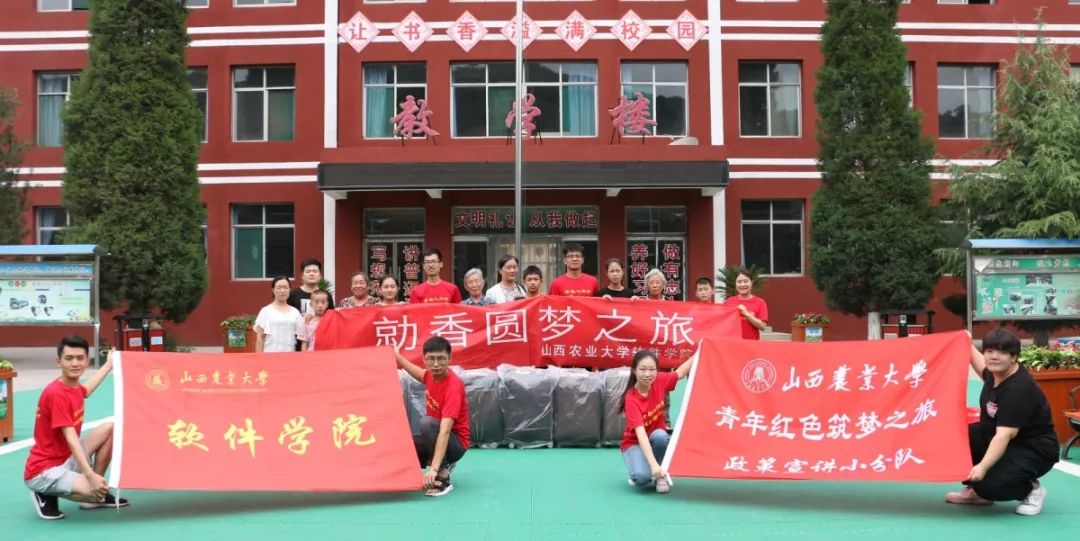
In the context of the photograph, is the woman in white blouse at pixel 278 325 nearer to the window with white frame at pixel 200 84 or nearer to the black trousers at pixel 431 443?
the black trousers at pixel 431 443

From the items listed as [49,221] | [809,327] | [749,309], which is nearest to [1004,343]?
[749,309]

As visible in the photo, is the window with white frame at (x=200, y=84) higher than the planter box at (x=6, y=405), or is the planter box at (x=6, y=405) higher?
the window with white frame at (x=200, y=84)

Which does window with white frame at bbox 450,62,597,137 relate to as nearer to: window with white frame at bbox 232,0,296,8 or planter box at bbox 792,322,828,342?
window with white frame at bbox 232,0,296,8

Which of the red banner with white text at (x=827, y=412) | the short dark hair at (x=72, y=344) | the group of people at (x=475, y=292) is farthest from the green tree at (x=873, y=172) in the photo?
the short dark hair at (x=72, y=344)

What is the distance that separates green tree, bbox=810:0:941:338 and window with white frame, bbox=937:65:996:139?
3.92 m

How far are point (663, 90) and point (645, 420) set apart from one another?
544 inches

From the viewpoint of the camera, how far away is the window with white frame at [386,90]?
18766 millimetres

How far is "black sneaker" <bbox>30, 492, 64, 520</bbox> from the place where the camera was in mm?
5172

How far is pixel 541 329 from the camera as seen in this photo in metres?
7.91

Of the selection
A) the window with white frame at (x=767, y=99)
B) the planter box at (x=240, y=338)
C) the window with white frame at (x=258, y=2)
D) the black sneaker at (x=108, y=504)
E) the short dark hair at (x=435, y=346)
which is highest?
the window with white frame at (x=258, y=2)

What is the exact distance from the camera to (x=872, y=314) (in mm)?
15617

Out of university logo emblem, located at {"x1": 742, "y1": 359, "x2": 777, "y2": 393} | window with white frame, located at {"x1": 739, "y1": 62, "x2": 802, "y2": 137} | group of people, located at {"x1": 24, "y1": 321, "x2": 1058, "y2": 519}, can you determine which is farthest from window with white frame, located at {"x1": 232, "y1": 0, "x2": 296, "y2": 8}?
university logo emblem, located at {"x1": 742, "y1": 359, "x2": 777, "y2": 393}

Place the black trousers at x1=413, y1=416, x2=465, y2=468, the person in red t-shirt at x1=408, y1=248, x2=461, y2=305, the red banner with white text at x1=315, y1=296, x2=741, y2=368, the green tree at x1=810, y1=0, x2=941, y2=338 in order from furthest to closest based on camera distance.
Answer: the green tree at x1=810, y1=0, x2=941, y2=338 < the person in red t-shirt at x1=408, y1=248, x2=461, y2=305 < the red banner with white text at x1=315, y1=296, x2=741, y2=368 < the black trousers at x1=413, y1=416, x2=465, y2=468

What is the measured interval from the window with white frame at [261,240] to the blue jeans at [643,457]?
14191mm
